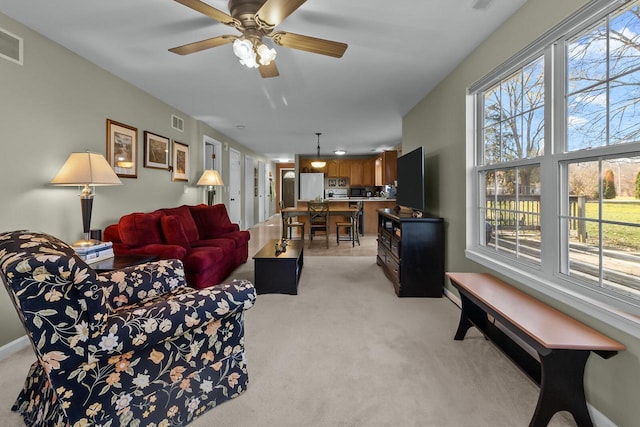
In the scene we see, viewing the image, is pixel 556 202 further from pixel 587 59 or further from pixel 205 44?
pixel 205 44

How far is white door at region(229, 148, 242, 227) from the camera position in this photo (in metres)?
7.13

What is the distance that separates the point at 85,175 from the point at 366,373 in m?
2.57

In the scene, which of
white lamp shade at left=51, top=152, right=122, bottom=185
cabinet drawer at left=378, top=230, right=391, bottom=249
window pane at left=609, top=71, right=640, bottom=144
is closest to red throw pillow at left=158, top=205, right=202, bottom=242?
white lamp shade at left=51, top=152, right=122, bottom=185

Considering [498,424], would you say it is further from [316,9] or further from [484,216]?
[316,9]

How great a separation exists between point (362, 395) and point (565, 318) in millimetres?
1177

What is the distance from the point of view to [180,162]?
4.75 meters

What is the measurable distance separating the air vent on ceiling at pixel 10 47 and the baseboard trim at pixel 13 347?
209 cm

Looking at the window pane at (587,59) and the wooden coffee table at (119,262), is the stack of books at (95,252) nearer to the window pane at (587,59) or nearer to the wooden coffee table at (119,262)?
the wooden coffee table at (119,262)

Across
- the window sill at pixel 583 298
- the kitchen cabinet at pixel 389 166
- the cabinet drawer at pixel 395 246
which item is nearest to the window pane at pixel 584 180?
the window sill at pixel 583 298

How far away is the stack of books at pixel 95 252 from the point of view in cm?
236

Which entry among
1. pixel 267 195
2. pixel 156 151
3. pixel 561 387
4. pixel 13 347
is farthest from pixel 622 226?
pixel 267 195

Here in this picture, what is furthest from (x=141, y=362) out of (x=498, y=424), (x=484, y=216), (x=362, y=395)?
(x=484, y=216)

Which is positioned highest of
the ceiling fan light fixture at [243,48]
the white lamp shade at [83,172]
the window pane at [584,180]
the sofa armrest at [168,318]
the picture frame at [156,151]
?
the ceiling fan light fixture at [243,48]

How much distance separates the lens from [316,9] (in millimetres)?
2096
